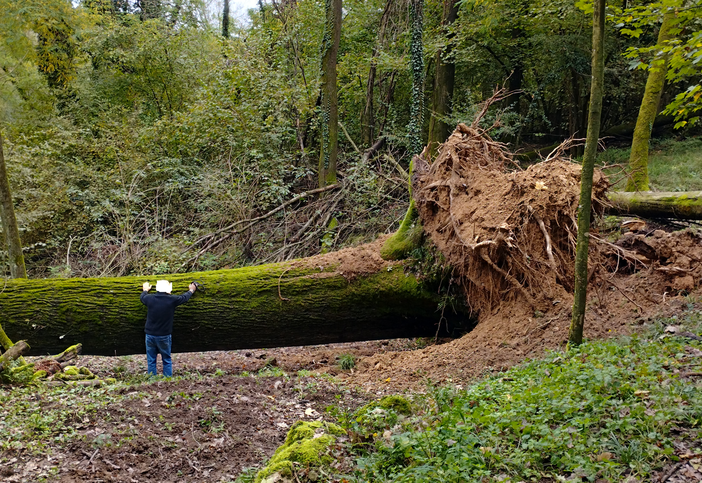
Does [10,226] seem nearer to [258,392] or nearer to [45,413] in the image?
[45,413]

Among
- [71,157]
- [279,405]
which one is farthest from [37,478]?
[71,157]

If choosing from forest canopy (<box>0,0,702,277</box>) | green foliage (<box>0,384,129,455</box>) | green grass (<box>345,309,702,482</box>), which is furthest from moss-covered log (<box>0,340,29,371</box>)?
forest canopy (<box>0,0,702,277</box>)

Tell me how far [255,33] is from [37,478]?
16524mm

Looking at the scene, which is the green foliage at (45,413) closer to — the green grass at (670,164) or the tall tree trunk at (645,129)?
the tall tree trunk at (645,129)

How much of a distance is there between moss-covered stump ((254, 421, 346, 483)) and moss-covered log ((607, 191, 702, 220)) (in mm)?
5553

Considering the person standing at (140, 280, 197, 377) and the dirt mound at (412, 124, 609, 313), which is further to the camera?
the person standing at (140, 280, 197, 377)

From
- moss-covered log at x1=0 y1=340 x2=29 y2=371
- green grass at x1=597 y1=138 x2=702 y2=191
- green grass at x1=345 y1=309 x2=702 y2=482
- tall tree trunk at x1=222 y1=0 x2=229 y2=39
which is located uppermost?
tall tree trunk at x1=222 y1=0 x2=229 y2=39

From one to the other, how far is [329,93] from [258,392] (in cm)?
950

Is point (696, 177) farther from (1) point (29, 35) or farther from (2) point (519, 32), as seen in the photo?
(1) point (29, 35)

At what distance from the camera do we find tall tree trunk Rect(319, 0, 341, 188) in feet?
42.6

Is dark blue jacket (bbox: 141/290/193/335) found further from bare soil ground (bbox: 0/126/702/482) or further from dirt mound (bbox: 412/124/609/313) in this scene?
dirt mound (bbox: 412/124/609/313)

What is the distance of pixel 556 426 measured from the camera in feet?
12.3

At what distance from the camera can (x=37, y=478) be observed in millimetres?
3957

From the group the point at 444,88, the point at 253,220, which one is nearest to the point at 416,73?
the point at 444,88
